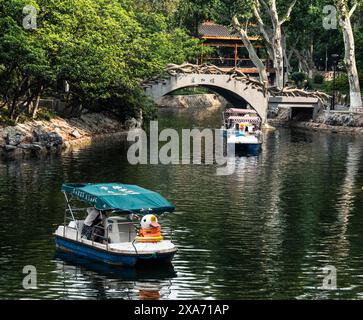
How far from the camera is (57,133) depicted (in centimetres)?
10219

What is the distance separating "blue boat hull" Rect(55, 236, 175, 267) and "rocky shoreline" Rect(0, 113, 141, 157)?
41.7 metres

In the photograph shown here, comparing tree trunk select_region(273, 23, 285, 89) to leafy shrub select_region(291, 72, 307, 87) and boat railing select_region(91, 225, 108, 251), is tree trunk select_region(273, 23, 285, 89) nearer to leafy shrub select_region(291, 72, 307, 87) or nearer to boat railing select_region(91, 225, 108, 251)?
leafy shrub select_region(291, 72, 307, 87)

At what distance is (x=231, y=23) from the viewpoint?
146 metres

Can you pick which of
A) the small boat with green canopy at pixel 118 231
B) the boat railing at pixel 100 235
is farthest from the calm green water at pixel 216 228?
the boat railing at pixel 100 235

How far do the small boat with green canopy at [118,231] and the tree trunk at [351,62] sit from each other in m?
84.6

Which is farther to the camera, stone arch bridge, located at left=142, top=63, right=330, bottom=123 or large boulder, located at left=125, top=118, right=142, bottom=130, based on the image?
stone arch bridge, located at left=142, top=63, right=330, bottom=123

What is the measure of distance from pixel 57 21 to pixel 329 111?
5195 cm

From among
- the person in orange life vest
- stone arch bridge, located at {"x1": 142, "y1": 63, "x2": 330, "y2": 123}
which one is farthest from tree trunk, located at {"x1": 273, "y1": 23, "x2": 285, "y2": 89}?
the person in orange life vest

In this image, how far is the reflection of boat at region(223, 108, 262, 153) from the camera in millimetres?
105375

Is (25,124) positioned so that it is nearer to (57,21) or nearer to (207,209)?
(57,21)

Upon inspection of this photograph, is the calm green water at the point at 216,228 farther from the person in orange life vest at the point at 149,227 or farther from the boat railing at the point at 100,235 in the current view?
the person in orange life vest at the point at 149,227

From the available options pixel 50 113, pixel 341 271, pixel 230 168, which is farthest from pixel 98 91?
pixel 341 271

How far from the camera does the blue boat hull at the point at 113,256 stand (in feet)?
160
